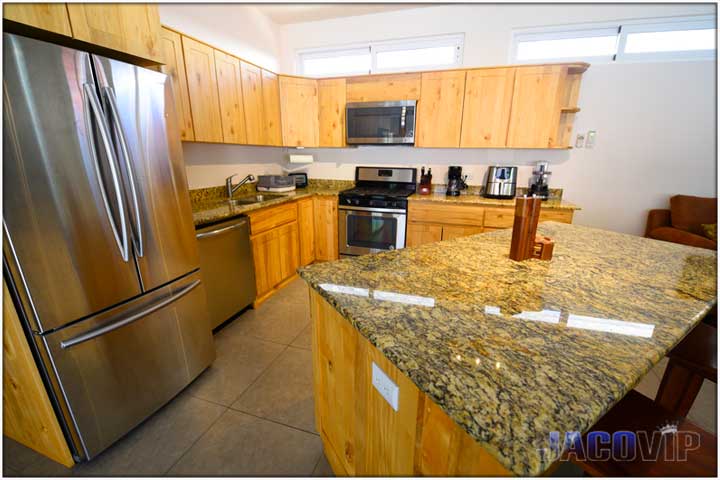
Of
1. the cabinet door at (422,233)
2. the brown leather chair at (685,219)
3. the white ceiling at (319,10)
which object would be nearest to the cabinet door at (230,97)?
the white ceiling at (319,10)

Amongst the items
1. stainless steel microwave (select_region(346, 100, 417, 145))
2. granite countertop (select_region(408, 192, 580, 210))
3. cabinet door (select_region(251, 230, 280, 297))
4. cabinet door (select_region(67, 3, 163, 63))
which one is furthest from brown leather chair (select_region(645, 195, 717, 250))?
cabinet door (select_region(67, 3, 163, 63))

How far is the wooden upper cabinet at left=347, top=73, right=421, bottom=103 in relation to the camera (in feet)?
10.0

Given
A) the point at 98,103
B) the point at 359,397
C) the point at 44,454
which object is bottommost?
the point at 44,454

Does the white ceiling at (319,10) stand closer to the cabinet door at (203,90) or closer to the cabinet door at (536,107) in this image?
the cabinet door at (203,90)

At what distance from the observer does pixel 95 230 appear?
1188 millimetres

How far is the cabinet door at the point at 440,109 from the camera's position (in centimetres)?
295

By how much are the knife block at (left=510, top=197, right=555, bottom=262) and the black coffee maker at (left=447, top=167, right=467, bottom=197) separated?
6.81ft

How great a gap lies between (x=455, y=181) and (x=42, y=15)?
3126mm

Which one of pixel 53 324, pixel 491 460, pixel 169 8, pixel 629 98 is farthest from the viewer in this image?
pixel 629 98

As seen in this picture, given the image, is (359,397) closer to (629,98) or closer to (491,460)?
(491,460)

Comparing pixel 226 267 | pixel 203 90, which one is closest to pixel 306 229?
pixel 226 267

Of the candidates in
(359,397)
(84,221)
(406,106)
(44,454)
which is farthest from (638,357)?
(406,106)

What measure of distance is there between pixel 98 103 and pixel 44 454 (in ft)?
5.25

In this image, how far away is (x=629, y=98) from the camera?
9.29 feet
